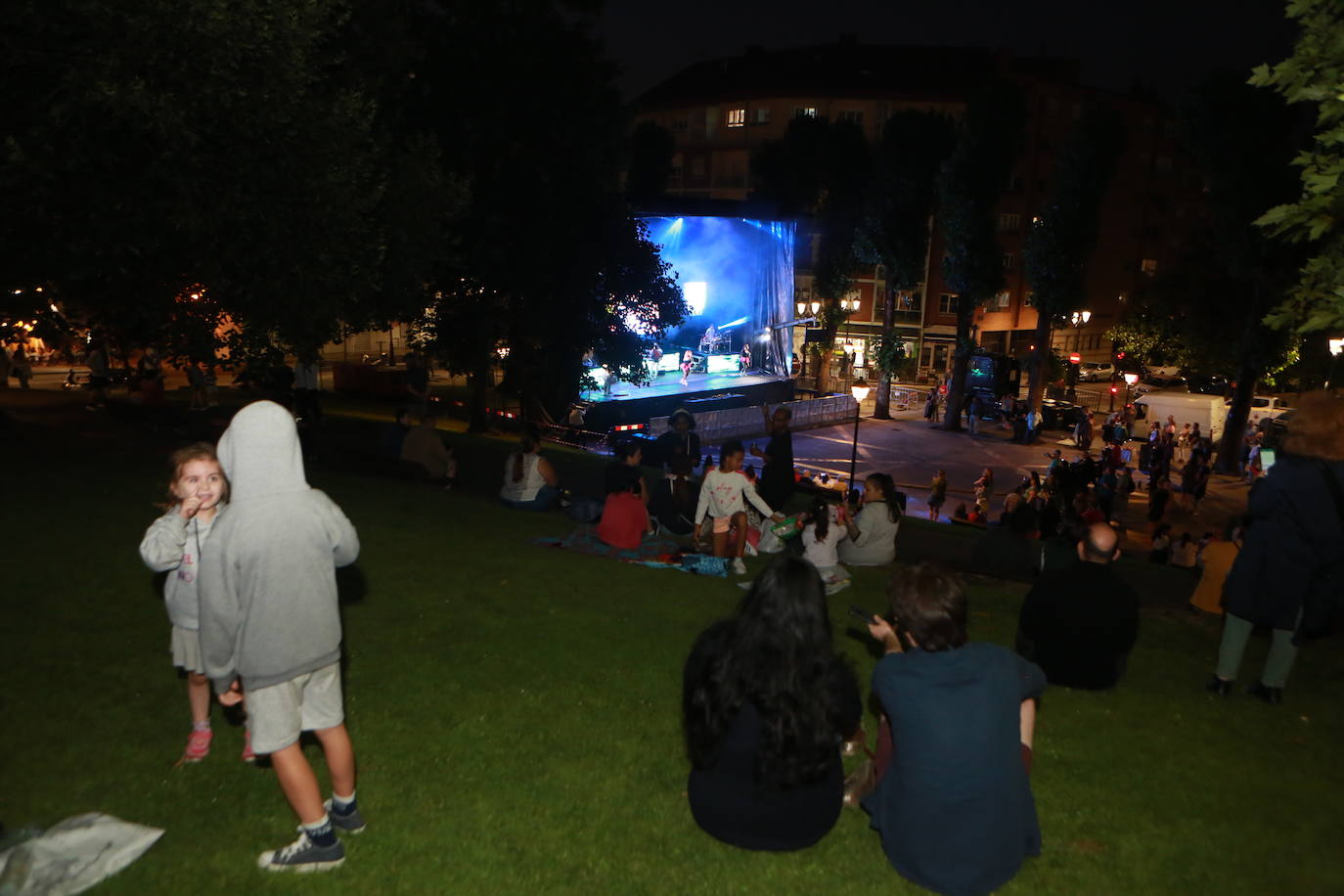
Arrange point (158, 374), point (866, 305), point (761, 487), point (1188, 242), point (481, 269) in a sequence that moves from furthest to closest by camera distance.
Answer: point (866, 305) < point (1188, 242) < point (481, 269) < point (158, 374) < point (761, 487)

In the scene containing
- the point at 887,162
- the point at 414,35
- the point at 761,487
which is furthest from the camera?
the point at 887,162

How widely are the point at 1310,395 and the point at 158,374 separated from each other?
16826mm

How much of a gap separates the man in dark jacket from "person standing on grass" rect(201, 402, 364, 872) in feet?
12.9

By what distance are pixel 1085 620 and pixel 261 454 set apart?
178 inches

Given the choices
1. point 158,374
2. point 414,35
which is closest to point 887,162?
point 414,35

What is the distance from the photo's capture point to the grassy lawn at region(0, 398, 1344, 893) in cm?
385

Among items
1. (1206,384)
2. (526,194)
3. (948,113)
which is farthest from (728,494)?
(948,113)

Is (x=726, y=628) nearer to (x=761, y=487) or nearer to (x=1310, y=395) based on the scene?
(x=1310, y=395)

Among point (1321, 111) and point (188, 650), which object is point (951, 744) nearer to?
point (188, 650)

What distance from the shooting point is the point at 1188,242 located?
41875 millimetres

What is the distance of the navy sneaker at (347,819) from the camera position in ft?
12.6

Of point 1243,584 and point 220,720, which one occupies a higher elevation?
point 1243,584

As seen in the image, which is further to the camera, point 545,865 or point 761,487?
point 761,487

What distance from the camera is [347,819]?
386 centimetres
